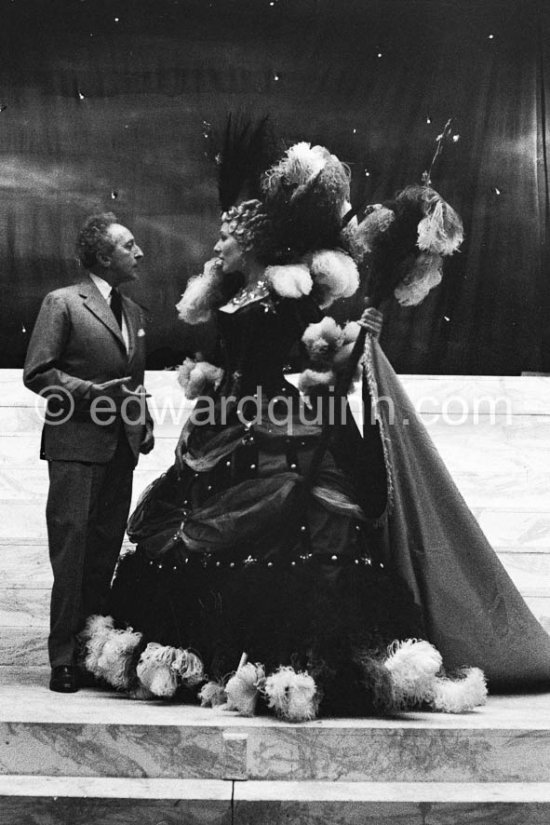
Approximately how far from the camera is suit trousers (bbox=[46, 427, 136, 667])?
12.8ft

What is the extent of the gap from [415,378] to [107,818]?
8.45 ft

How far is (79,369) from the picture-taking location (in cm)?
399

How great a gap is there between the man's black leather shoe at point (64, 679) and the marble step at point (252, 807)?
656 mm

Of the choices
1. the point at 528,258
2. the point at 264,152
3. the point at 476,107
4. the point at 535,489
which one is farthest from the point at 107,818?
the point at 476,107

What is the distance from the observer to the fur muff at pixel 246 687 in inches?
138

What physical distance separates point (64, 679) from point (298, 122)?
2.65 m

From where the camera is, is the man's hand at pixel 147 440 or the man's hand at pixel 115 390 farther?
the man's hand at pixel 147 440

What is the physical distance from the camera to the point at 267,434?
3914 mm

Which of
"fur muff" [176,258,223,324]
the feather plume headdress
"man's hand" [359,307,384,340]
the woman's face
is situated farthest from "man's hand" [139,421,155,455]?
"man's hand" [359,307,384,340]

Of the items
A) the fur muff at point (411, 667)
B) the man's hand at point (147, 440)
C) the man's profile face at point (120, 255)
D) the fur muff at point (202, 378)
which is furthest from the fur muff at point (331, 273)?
the fur muff at point (411, 667)

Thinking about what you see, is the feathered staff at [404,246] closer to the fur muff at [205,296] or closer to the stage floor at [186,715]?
the fur muff at [205,296]

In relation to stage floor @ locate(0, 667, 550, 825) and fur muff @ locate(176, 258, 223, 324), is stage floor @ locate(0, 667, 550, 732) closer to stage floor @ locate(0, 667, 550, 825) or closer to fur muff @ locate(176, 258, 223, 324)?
stage floor @ locate(0, 667, 550, 825)

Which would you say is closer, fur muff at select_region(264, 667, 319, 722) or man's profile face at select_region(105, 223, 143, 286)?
fur muff at select_region(264, 667, 319, 722)

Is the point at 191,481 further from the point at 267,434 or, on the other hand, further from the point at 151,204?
the point at 151,204
